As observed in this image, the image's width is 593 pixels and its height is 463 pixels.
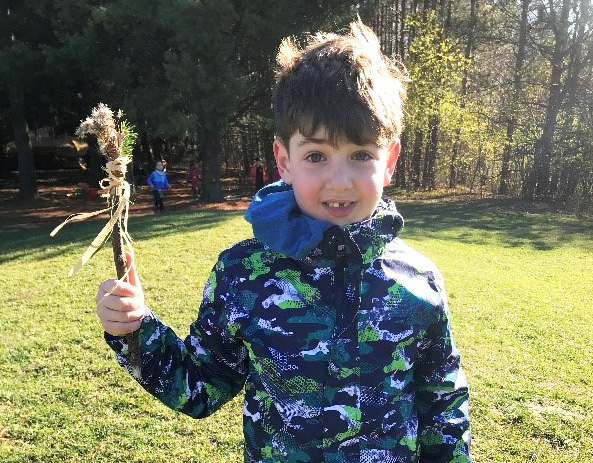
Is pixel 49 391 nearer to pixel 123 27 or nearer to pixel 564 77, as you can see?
pixel 123 27

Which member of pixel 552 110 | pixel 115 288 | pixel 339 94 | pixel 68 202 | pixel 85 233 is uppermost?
pixel 552 110

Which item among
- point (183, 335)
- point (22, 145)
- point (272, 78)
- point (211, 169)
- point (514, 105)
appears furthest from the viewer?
point (514, 105)

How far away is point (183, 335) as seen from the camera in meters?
5.45

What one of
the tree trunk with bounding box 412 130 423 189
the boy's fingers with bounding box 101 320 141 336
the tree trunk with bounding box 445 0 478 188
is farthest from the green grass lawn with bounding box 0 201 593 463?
the tree trunk with bounding box 412 130 423 189

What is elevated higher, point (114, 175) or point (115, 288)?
point (114, 175)

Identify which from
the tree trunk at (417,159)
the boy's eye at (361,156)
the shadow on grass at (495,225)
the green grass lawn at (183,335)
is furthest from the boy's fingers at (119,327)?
the tree trunk at (417,159)

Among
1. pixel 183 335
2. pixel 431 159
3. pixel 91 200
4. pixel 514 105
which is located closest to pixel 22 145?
pixel 91 200

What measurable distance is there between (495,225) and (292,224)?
13.5m

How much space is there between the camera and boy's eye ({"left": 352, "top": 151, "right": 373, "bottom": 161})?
130 centimetres

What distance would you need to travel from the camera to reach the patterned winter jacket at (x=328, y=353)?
1.26 m

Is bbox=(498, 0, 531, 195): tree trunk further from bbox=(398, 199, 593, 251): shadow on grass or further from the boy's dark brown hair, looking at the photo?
the boy's dark brown hair

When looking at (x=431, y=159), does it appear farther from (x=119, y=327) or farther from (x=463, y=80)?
(x=119, y=327)

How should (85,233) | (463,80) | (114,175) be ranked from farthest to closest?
(463,80), (85,233), (114,175)

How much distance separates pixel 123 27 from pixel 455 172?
48.0ft
